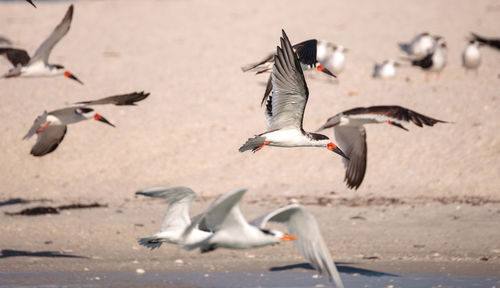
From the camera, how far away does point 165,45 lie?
853 inches

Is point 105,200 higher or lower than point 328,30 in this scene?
lower

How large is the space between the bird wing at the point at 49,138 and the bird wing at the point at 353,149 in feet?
11.8

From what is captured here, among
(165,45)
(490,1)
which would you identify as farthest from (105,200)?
(490,1)

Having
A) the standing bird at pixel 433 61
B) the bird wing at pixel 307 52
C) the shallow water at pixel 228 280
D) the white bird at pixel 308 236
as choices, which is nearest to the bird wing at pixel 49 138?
the shallow water at pixel 228 280

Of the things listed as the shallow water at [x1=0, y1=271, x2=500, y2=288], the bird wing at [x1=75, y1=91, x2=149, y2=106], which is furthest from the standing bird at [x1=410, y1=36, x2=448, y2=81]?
the shallow water at [x1=0, y1=271, x2=500, y2=288]

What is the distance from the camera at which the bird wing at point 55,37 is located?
11617mm

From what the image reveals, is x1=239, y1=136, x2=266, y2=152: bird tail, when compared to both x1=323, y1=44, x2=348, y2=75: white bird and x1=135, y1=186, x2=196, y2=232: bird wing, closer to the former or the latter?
x1=135, y1=186, x2=196, y2=232: bird wing

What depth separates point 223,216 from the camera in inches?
295

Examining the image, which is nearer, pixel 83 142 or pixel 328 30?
pixel 83 142

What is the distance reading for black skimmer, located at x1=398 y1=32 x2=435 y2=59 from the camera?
2045cm

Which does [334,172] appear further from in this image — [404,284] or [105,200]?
[404,284]

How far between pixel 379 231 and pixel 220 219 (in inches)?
155

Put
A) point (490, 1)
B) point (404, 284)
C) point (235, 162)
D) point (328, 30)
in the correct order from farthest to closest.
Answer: point (490, 1), point (328, 30), point (235, 162), point (404, 284)

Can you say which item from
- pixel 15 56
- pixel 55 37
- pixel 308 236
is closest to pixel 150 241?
pixel 308 236
